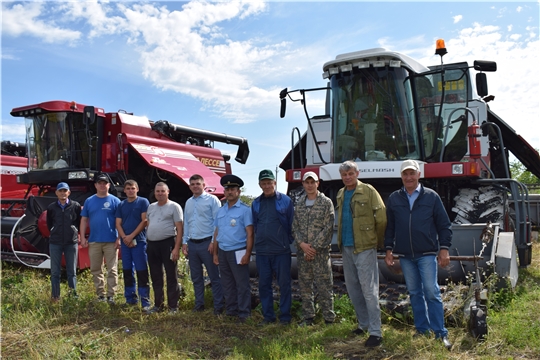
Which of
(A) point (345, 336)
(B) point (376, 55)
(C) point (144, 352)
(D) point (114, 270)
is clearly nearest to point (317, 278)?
(A) point (345, 336)

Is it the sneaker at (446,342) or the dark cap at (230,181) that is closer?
the sneaker at (446,342)

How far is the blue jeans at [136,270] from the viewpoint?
20.4 ft

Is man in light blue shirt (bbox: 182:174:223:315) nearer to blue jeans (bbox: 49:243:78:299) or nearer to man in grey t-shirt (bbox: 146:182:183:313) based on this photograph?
man in grey t-shirt (bbox: 146:182:183:313)

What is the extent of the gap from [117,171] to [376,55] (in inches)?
234

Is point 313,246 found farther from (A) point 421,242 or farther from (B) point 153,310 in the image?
(B) point 153,310

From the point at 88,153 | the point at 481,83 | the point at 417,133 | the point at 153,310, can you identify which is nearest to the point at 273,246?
the point at 153,310

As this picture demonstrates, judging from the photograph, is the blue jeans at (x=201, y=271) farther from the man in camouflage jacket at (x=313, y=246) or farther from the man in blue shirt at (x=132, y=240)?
the man in camouflage jacket at (x=313, y=246)

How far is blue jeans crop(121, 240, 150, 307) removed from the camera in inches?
245

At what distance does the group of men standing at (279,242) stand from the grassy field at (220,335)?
201 mm

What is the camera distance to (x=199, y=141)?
14.0 metres

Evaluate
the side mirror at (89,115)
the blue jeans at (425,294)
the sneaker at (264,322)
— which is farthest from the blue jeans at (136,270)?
the side mirror at (89,115)

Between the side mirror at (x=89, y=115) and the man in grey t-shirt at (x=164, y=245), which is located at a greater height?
the side mirror at (x=89, y=115)

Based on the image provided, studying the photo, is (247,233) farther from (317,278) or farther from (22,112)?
(22,112)

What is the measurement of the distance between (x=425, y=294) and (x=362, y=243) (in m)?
0.71
